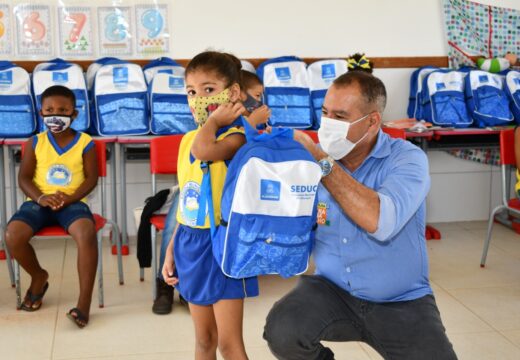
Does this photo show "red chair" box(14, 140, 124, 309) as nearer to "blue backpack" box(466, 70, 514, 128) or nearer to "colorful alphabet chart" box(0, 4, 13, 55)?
"colorful alphabet chart" box(0, 4, 13, 55)

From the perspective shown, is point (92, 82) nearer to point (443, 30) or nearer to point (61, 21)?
point (61, 21)

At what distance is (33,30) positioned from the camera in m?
4.58

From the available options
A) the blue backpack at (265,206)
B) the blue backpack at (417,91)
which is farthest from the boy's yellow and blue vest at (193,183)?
the blue backpack at (417,91)

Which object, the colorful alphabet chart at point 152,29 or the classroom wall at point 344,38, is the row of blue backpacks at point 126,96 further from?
the classroom wall at point 344,38

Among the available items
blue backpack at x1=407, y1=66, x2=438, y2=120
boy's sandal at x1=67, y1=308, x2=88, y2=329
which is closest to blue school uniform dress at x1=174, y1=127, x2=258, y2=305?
boy's sandal at x1=67, y1=308, x2=88, y2=329

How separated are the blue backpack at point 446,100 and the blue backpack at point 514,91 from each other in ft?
1.09

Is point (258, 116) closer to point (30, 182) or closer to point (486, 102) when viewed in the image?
point (30, 182)

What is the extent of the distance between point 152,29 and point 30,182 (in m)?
1.79

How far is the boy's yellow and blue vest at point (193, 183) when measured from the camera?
1937 millimetres

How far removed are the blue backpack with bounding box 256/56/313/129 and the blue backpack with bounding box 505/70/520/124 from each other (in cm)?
150

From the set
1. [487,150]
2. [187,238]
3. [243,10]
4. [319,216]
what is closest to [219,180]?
[187,238]

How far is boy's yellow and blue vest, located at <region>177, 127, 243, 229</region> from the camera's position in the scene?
1.94 metres

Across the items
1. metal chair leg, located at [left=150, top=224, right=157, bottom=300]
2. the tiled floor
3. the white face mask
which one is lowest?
the tiled floor

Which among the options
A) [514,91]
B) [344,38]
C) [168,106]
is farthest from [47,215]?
[514,91]
